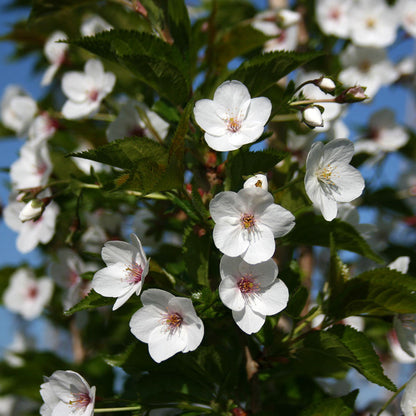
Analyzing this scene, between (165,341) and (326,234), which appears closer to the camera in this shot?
(165,341)

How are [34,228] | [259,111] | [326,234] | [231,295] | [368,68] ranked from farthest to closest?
[368,68] < [34,228] < [326,234] < [259,111] < [231,295]

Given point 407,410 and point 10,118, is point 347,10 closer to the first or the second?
point 10,118

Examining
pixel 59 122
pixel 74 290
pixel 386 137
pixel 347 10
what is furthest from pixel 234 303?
pixel 347 10

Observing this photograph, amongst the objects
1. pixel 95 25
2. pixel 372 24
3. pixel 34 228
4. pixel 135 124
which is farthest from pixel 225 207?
pixel 372 24

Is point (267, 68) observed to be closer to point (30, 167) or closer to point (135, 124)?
point (135, 124)

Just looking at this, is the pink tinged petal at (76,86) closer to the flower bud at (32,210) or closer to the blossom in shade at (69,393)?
the flower bud at (32,210)

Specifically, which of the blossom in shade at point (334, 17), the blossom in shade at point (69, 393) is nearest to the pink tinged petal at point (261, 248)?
the blossom in shade at point (69, 393)

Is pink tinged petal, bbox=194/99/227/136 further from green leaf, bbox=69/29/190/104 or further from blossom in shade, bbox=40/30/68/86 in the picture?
blossom in shade, bbox=40/30/68/86
